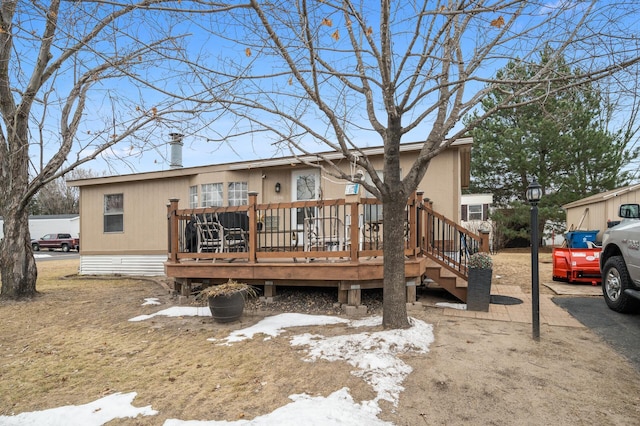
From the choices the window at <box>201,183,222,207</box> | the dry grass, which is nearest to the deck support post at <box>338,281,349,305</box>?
the dry grass

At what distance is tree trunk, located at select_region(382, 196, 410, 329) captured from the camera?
414cm

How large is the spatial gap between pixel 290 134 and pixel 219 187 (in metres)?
5.61

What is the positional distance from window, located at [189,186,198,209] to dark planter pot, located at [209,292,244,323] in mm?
5715

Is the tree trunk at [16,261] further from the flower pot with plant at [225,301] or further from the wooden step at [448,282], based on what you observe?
the wooden step at [448,282]

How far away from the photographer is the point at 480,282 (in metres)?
5.12

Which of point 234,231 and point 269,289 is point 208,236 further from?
point 269,289

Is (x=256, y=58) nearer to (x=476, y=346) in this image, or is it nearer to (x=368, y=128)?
(x=368, y=128)

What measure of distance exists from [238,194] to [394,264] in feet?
20.3

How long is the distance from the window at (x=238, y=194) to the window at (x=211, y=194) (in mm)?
349

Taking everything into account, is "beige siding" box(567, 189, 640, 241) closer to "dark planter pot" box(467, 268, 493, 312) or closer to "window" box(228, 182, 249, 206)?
"dark planter pot" box(467, 268, 493, 312)

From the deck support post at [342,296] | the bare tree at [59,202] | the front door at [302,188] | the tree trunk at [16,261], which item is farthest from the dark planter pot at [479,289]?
the bare tree at [59,202]

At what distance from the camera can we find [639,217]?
185 inches

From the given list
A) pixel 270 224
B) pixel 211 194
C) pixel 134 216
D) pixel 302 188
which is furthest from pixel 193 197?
pixel 302 188

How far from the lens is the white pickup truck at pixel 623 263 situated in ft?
14.8
